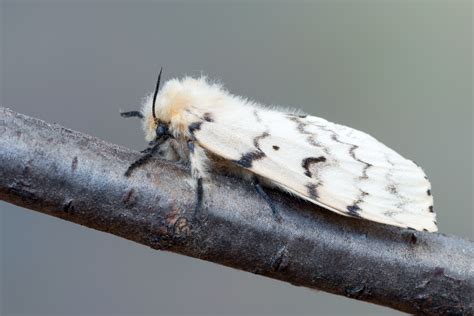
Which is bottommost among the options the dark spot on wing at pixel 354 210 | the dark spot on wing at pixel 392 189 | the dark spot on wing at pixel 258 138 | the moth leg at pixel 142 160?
the dark spot on wing at pixel 354 210

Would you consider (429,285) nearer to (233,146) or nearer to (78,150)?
(233,146)

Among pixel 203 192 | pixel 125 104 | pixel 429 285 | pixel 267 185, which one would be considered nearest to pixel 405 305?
pixel 429 285

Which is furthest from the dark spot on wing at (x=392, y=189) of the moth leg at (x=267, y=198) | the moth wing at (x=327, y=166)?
the moth leg at (x=267, y=198)

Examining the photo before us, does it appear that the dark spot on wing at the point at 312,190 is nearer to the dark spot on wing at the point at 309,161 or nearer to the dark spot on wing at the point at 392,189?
the dark spot on wing at the point at 309,161

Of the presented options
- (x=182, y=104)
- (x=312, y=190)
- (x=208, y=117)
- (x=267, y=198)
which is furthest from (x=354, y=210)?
(x=182, y=104)

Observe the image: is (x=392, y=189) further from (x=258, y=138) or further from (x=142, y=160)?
(x=142, y=160)

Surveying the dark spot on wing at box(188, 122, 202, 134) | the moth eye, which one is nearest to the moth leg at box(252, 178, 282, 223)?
the dark spot on wing at box(188, 122, 202, 134)
